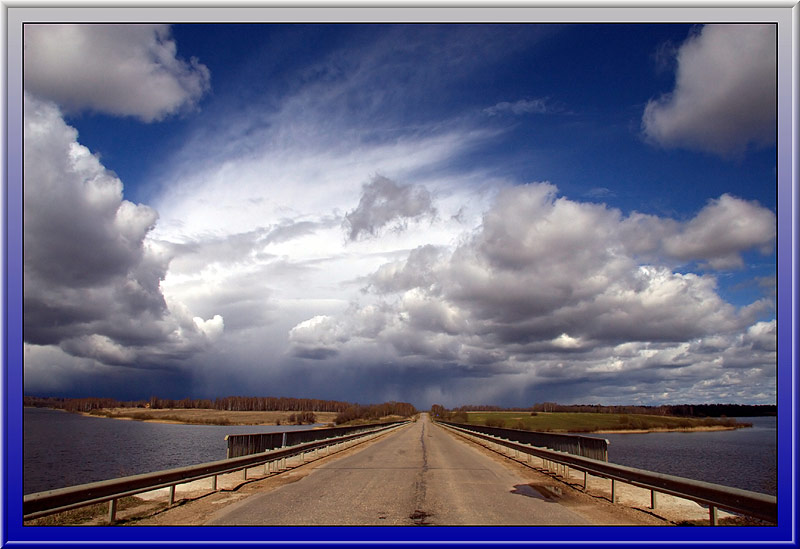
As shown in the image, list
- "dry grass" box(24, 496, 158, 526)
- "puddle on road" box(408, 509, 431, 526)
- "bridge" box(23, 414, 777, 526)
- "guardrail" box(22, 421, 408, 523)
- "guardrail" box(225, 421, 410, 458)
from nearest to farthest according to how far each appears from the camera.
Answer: "guardrail" box(22, 421, 408, 523), "bridge" box(23, 414, 777, 526), "puddle on road" box(408, 509, 431, 526), "dry grass" box(24, 496, 158, 526), "guardrail" box(225, 421, 410, 458)

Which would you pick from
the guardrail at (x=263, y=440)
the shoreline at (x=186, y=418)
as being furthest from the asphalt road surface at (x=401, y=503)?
the shoreline at (x=186, y=418)

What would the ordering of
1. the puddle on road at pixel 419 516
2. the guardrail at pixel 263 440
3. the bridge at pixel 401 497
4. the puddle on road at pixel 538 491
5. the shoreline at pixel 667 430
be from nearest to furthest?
the bridge at pixel 401 497, the puddle on road at pixel 419 516, the puddle on road at pixel 538 491, the guardrail at pixel 263 440, the shoreline at pixel 667 430

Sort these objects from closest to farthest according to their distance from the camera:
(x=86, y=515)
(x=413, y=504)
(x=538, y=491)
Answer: (x=86, y=515) → (x=413, y=504) → (x=538, y=491)

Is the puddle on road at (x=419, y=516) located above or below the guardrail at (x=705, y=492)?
below

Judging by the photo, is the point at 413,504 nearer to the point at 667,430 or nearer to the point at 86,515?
the point at 86,515

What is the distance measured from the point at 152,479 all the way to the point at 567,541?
7.37m

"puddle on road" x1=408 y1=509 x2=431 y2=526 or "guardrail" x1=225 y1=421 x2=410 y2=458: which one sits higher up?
"puddle on road" x1=408 y1=509 x2=431 y2=526

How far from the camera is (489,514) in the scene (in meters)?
10.2

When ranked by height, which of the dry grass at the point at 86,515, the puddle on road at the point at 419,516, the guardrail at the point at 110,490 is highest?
the guardrail at the point at 110,490

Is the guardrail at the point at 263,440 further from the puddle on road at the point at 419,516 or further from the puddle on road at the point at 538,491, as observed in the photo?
the puddle on road at the point at 538,491

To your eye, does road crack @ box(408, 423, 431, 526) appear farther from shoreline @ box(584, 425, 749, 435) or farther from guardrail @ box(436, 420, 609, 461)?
shoreline @ box(584, 425, 749, 435)

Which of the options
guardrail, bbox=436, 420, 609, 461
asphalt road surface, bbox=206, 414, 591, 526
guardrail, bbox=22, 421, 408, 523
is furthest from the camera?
guardrail, bbox=436, 420, 609, 461

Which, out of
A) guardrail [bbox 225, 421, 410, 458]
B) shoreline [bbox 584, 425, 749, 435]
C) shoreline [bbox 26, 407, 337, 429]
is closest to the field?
shoreline [bbox 26, 407, 337, 429]

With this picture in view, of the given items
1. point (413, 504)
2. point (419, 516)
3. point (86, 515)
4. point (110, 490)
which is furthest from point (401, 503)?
point (86, 515)
